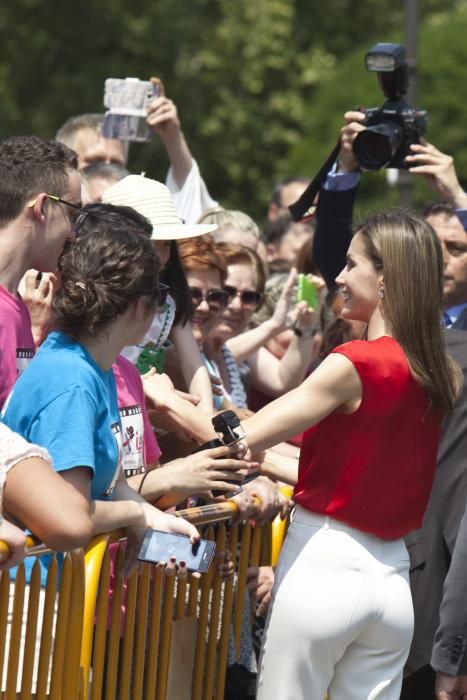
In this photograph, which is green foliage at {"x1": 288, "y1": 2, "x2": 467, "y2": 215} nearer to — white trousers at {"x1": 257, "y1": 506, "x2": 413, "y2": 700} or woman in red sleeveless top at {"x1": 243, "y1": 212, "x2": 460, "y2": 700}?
woman in red sleeveless top at {"x1": 243, "y1": 212, "x2": 460, "y2": 700}

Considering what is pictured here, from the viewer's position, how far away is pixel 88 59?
2588 centimetres

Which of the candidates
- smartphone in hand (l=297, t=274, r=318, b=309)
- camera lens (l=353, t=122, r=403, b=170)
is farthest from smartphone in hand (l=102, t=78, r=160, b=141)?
camera lens (l=353, t=122, r=403, b=170)

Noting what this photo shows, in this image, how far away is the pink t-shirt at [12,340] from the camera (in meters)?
3.76

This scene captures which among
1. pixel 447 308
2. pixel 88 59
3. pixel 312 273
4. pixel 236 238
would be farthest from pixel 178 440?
pixel 88 59

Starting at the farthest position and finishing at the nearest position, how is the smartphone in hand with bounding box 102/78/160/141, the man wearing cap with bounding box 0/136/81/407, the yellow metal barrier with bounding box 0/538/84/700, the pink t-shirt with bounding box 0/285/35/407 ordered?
the smartphone in hand with bounding box 102/78/160/141
the man wearing cap with bounding box 0/136/81/407
the pink t-shirt with bounding box 0/285/35/407
the yellow metal barrier with bounding box 0/538/84/700

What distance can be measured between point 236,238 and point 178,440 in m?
1.97

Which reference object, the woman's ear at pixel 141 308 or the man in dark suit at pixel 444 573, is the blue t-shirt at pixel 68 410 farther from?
the man in dark suit at pixel 444 573

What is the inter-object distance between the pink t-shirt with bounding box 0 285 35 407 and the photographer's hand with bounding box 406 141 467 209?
6.56ft

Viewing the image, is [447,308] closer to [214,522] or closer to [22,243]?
[214,522]

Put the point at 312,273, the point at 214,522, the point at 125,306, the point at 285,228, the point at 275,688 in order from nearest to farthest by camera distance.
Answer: the point at 125,306 < the point at 275,688 < the point at 214,522 < the point at 312,273 < the point at 285,228

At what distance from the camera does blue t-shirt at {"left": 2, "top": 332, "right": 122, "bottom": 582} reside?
317 centimetres

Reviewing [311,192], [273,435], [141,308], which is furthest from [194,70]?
[141,308]

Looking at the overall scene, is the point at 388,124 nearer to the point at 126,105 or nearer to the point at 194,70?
the point at 126,105

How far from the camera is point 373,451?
3686 millimetres
